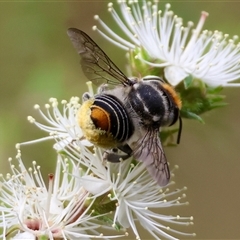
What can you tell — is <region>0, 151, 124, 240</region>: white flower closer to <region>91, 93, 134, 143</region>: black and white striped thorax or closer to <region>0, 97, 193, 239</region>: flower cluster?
<region>0, 97, 193, 239</region>: flower cluster

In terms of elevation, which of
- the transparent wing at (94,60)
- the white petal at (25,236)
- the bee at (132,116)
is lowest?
the white petal at (25,236)

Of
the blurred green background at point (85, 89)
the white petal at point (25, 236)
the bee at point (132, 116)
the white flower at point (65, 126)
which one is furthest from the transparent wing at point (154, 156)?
the blurred green background at point (85, 89)

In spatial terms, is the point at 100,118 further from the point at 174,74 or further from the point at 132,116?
the point at 174,74

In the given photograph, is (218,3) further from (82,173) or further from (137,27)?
(82,173)

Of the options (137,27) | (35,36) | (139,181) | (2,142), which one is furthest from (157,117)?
(35,36)

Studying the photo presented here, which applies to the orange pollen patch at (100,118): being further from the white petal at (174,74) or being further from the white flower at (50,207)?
the white petal at (174,74)

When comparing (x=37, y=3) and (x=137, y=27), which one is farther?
(x=37, y=3)

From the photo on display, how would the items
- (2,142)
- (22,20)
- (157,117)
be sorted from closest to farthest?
(157,117)
(2,142)
(22,20)

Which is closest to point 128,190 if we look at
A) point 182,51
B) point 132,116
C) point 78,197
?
point 78,197
